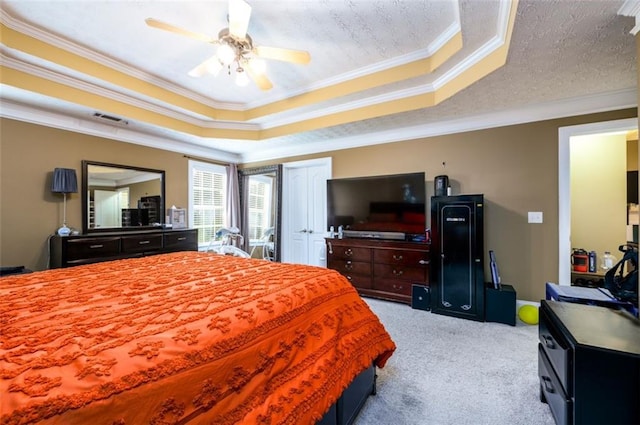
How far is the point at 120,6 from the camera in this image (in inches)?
90.2

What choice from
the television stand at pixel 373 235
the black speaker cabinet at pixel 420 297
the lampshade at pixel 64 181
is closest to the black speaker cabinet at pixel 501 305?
the black speaker cabinet at pixel 420 297

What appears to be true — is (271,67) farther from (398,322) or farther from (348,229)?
(398,322)

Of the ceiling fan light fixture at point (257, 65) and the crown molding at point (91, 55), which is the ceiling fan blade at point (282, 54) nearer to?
the ceiling fan light fixture at point (257, 65)

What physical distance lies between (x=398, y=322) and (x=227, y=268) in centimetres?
213

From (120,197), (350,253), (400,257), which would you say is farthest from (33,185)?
(400,257)

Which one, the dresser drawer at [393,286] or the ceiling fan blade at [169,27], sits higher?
the ceiling fan blade at [169,27]

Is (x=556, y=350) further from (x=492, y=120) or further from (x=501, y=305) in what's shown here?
(x=492, y=120)

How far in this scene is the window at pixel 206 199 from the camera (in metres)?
5.15

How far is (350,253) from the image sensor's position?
4156 millimetres

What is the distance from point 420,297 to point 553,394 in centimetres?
203

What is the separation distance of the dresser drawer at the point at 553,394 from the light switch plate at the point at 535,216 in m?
2.03

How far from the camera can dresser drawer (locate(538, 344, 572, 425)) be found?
1.31 m

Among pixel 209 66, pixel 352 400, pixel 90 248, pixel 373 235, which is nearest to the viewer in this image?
pixel 352 400

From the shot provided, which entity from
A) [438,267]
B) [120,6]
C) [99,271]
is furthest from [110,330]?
[438,267]
